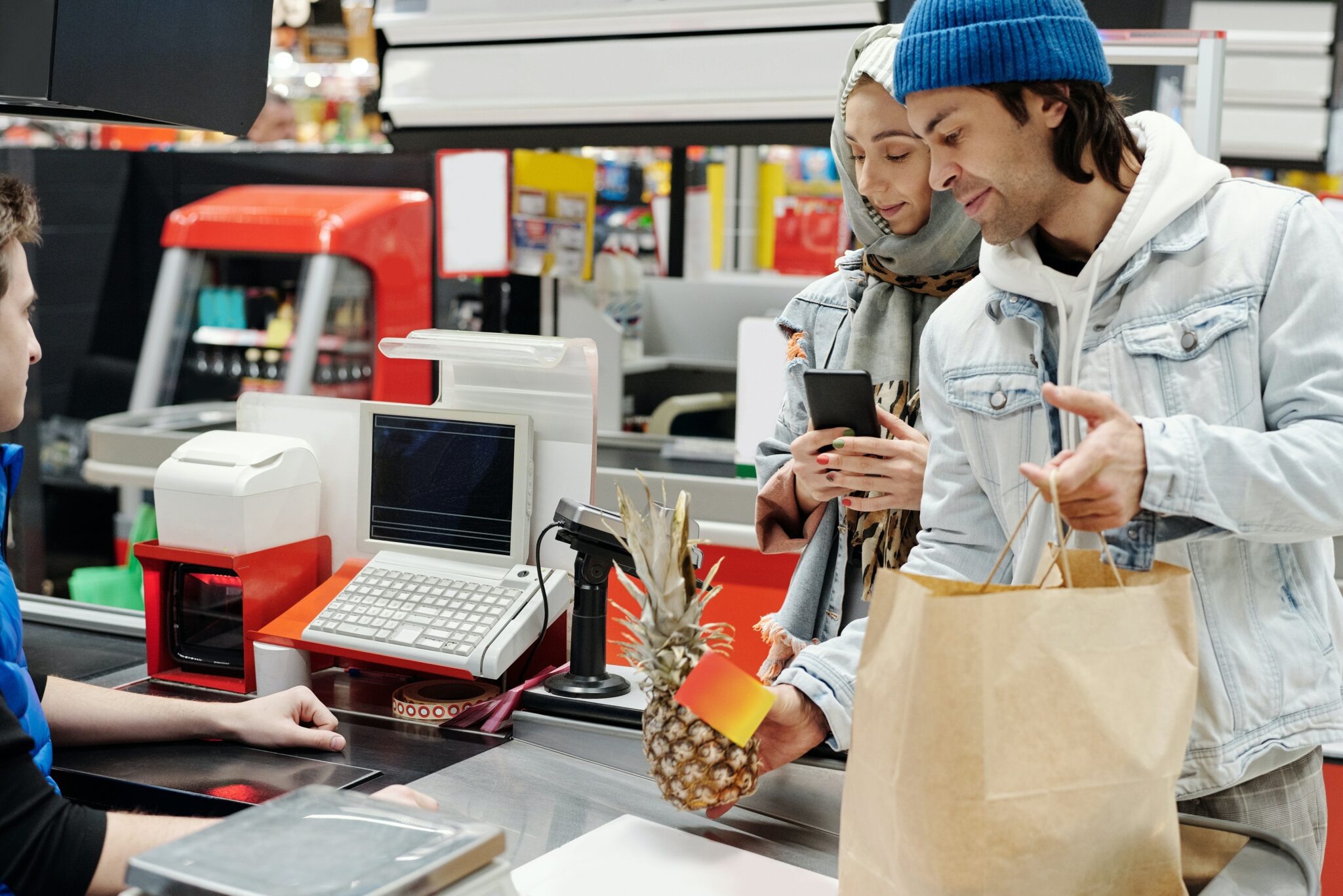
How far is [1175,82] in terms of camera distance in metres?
2.92

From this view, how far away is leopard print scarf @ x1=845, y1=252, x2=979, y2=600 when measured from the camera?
1771mm

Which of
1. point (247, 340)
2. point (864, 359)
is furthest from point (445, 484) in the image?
point (247, 340)

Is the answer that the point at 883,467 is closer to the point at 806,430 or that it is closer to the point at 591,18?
the point at 806,430

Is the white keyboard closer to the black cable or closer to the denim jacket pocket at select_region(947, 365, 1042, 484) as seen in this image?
the black cable

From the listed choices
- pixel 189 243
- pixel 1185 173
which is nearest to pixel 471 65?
pixel 189 243

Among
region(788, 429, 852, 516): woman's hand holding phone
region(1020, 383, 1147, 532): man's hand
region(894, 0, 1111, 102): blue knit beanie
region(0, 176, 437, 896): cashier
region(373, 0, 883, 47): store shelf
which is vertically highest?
region(373, 0, 883, 47): store shelf

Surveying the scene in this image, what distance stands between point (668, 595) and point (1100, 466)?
1.51ft

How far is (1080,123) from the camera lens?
1344mm

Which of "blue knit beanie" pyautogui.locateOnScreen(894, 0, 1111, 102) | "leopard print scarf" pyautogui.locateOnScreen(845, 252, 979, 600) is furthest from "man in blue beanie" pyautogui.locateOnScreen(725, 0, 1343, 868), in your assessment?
"leopard print scarf" pyautogui.locateOnScreen(845, 252, 979, 600)

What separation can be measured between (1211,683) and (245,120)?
5.28ft

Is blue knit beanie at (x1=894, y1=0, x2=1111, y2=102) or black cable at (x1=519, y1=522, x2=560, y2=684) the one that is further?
black cable at (x1=519, y1=522, x2=560, y2=684)

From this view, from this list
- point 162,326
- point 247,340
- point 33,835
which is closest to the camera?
point 33,835

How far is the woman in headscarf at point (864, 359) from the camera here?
5.50ft

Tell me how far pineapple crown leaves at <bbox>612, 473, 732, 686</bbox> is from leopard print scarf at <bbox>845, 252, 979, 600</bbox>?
524 millimetres
